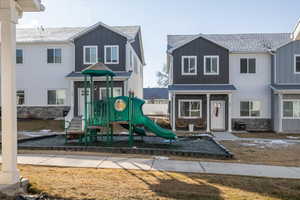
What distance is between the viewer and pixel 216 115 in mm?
19734

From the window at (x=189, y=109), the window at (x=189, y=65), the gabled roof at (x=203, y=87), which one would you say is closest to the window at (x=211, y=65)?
the window at (x=189, y=65)

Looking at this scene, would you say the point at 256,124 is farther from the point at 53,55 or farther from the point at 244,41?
the point at 53,55

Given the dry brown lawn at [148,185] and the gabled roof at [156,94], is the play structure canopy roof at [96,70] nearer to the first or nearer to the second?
the dry brown lawn at [148,185]

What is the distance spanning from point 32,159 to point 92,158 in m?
1.84

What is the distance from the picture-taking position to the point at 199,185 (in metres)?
5.46

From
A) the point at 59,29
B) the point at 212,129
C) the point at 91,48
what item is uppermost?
the point at 59,29

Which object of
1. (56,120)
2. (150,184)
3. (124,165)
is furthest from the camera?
(56,120)

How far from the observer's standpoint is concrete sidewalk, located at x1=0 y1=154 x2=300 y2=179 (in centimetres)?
702

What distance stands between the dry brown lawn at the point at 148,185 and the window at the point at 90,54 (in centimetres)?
1388

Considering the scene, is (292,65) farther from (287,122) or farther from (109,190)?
(109,190)

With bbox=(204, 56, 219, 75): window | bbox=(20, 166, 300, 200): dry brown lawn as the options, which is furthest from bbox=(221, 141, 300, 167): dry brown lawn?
bbox=(204, 56, 219, 75): window

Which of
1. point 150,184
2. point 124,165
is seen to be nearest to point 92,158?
point 124,165

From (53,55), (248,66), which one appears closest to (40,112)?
(53,55)

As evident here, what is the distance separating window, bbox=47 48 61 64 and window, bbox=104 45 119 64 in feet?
13.0
